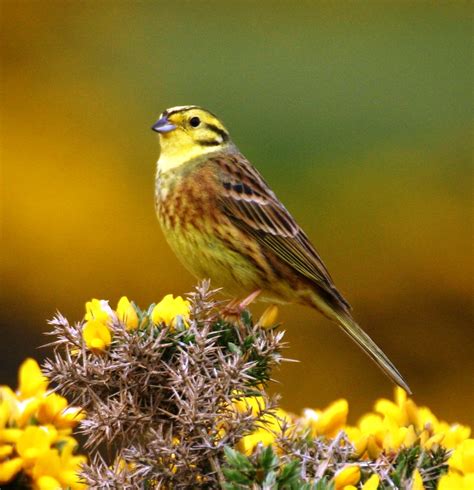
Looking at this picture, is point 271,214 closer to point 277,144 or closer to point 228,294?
point 228,294

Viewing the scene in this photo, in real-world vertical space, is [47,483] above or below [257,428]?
below

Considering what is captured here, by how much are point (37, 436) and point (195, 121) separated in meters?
1.64

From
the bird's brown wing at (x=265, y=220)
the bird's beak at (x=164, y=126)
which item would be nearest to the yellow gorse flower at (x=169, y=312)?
the bird's brown wing at (x=265, y=220)

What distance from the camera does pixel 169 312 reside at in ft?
6.69

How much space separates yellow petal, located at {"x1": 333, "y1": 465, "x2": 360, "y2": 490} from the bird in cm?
127

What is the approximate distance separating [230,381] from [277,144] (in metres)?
4.19

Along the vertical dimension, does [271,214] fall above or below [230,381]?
above

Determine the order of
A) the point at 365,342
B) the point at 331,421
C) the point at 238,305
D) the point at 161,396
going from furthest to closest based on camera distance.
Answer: the point at 365,342
the point at 238,305
the point at 331,421
the point at 161,396

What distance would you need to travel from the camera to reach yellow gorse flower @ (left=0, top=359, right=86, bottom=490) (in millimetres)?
2205

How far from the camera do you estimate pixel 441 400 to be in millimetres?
5434

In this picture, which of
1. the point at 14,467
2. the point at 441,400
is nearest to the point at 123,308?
the point at 14,467

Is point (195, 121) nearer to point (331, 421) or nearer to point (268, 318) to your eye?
point (268, 318)

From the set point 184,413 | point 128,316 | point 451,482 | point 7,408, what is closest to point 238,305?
point 7,408

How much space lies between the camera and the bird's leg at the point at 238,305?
7.97 feet
